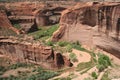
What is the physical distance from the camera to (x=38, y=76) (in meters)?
31.8

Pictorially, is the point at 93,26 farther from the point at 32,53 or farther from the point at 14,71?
the point at 14,71

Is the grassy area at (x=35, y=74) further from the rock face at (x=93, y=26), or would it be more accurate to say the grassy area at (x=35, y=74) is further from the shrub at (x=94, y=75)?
the shrub at (x=94, y=75)

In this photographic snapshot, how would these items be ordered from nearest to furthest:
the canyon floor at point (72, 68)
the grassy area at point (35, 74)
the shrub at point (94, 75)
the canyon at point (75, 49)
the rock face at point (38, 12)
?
the shrub at point (94, 75) → the canyon floor at point (72, 68) → the canyon at point (75, 49) → the grassy area at point (35, 74) → the rock face at point (38, 12)

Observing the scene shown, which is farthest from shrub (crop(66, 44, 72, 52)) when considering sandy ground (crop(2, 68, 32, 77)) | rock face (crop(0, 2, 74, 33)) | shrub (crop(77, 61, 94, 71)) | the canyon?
rock face (crop(0, 2, 74, 33))

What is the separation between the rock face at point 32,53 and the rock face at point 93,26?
3196mm

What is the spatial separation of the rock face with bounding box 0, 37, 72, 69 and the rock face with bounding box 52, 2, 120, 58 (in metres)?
3.20

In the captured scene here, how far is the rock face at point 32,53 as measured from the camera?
34.2 m

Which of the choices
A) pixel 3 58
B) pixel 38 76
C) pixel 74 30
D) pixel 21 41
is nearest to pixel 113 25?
pixel 74 30

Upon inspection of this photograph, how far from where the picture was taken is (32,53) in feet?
119

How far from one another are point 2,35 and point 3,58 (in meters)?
4.47

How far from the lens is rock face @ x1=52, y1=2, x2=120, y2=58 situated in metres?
31.9

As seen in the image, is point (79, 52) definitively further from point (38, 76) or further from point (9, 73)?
point (9, 73)

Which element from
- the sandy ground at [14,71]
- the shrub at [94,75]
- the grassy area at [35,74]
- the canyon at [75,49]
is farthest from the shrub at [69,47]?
the shrub at [94,75]

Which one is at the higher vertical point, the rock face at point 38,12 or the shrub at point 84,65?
the rock face at point 38,12
